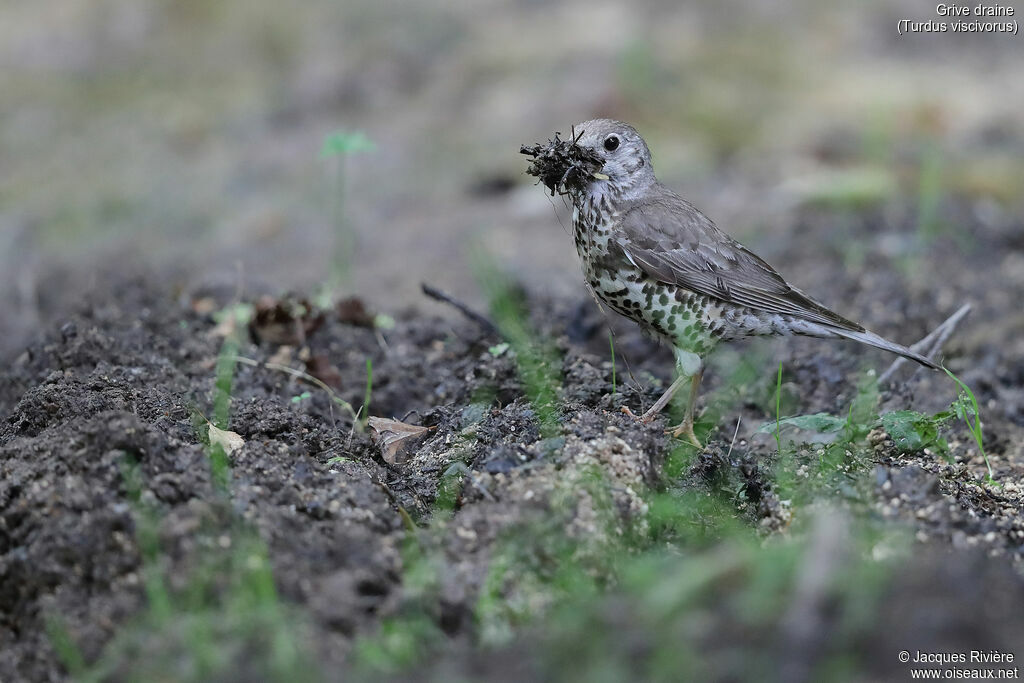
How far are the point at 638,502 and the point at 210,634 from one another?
4.10 ft

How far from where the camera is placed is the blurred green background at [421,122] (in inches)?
295

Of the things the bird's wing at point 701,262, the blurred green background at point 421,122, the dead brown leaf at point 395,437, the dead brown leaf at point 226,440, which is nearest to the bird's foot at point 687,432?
the bird's wing at point 701,262

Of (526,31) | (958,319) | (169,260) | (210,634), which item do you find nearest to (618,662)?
(210,634)

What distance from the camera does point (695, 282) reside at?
4.12 metres

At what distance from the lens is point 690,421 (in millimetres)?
3973

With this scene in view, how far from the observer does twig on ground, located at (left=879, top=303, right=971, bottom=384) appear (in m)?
4.44

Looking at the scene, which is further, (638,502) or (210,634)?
(638,502)

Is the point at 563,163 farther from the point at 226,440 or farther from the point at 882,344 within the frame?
the point at 226,440

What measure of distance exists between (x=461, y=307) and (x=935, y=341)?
2.14 metres

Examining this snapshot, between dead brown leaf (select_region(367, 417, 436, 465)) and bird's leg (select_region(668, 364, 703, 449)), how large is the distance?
920 mm

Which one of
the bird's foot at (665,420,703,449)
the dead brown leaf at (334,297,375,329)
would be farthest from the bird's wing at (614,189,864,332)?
the dead brown leaf at (334,297,375,329)

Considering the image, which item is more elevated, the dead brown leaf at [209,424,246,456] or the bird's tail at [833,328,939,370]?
the dead brown leaf at [209,424,246,456]

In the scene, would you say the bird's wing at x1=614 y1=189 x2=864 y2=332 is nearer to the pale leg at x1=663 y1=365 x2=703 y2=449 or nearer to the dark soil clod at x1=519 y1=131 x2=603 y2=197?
the dark soil clod at x1=519 y1=131 x2=603 y2=197

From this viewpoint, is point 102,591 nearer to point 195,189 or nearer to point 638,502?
point 638,502
